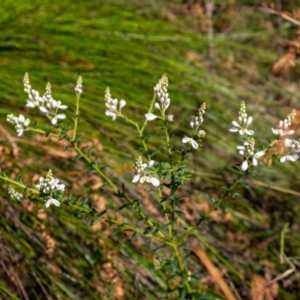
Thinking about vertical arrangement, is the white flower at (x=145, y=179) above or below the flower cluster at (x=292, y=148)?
below

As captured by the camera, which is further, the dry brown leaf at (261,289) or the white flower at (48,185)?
the dry brown leaf at (261,289)

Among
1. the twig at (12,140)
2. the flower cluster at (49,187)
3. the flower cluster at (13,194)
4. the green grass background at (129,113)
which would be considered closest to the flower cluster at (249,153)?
the flower cluster at (49,187)

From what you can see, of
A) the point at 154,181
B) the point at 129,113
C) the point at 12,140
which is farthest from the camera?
the point at 129,113

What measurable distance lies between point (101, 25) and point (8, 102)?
2.02 ft

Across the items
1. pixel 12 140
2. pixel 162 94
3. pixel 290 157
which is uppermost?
pixel 12 140

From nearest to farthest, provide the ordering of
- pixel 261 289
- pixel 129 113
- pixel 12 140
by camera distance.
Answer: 1. pixel 12 140
2. pixel 261 289
3. pixel 129 113

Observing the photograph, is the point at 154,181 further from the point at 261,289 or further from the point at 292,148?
the point at 261,289

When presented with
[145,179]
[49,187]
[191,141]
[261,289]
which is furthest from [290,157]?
[261,289]

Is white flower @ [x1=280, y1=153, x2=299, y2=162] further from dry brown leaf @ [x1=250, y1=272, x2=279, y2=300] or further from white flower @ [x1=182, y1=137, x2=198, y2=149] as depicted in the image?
dry brown leaf @ [x1=250, y1=272, x2=279, y2=300]

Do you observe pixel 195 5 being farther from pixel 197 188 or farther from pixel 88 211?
pixel 88 211

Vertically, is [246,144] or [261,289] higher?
[246,144]

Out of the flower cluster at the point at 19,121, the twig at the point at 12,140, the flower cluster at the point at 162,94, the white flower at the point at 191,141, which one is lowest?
the white flower at the point at 191,141

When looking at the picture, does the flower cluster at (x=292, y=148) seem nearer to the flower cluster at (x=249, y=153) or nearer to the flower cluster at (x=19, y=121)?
the flower cluster at (x=249, y=153)

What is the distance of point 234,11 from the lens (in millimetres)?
3396
